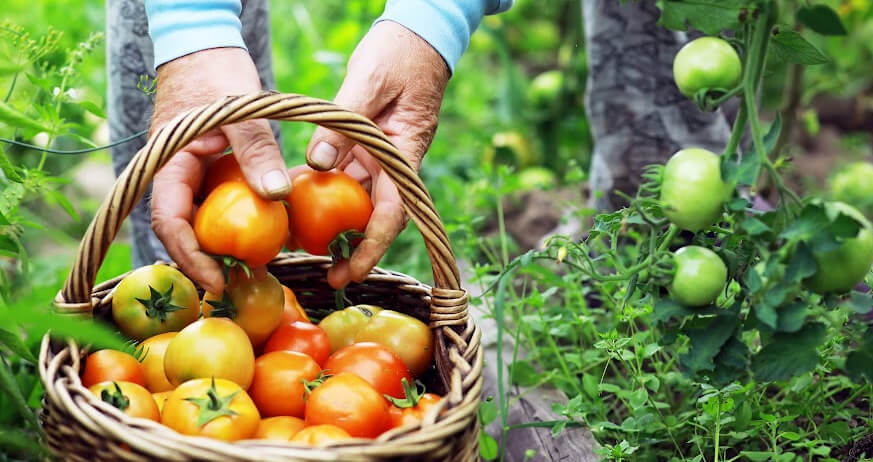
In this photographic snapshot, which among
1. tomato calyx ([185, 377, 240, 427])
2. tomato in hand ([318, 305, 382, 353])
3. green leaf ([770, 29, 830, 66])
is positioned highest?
green leaf ([770, 29, 830, 66])

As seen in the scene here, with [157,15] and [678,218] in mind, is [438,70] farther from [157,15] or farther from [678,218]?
[678,218]

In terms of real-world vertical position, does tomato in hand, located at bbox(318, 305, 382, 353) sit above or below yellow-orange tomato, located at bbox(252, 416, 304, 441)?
below

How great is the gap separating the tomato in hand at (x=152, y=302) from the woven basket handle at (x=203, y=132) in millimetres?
154

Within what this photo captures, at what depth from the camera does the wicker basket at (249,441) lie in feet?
2.99

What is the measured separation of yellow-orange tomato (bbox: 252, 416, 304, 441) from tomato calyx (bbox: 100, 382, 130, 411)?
172 mm

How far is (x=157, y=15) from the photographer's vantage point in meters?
1.40

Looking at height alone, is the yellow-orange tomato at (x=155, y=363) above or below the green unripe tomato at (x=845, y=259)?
below

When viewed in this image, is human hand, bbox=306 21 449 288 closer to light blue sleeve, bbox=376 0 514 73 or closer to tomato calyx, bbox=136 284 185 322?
light blue sleeve, bbox=376 0 514 73

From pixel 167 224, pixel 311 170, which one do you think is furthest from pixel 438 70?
pixel 167 224

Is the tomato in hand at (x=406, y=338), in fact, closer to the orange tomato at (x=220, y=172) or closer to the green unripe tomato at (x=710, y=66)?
the orange tomato at (x=220, y=172)

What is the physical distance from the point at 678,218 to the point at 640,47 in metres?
1.12

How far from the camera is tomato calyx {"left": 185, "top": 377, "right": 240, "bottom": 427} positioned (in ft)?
3.30

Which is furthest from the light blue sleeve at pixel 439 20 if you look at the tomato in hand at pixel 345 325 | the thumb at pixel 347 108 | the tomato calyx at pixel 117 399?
the tomato calyx at pixel 117 399

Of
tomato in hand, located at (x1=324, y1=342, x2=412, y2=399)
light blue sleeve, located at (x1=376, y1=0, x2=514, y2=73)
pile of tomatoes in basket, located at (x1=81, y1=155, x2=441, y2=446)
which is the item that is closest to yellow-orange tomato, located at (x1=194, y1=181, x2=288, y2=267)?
pile of tomatoes in basket, located at (x1=81, y1=155, x2=441, y2=446)
